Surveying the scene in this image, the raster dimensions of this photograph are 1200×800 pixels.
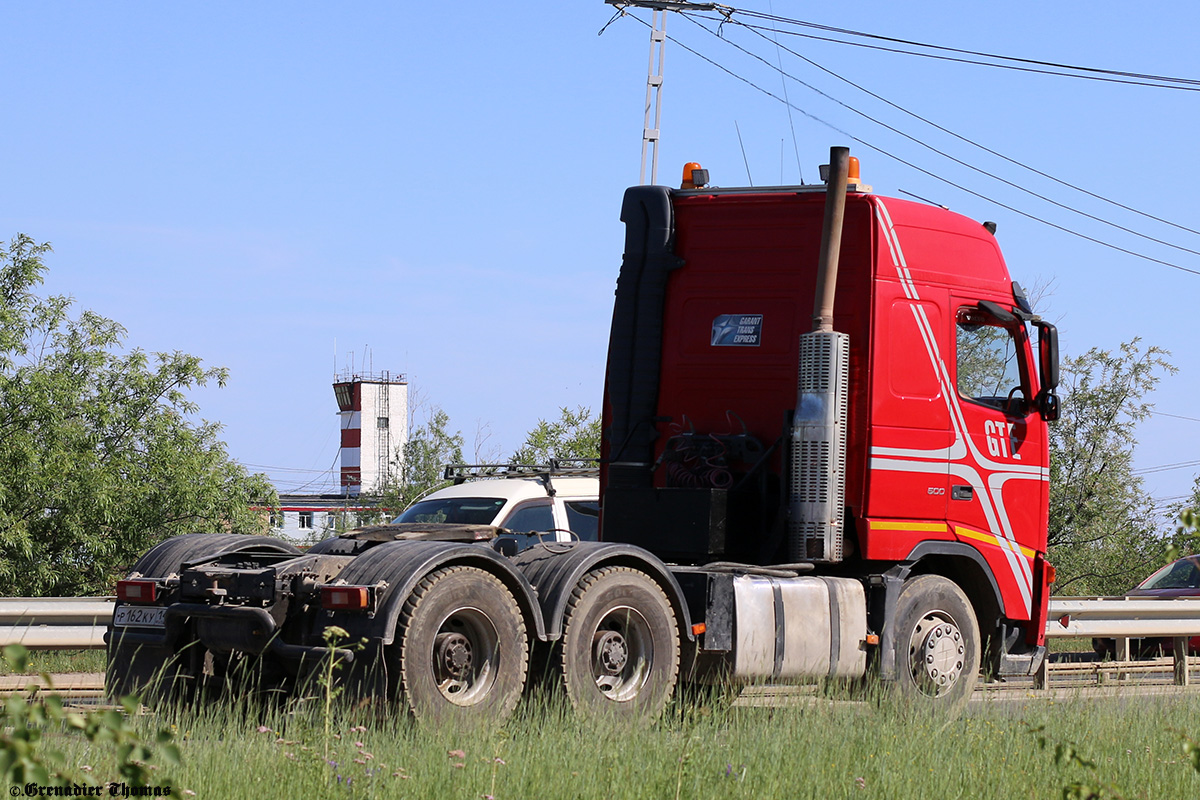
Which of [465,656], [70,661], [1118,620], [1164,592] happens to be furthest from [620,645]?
[1164,592]

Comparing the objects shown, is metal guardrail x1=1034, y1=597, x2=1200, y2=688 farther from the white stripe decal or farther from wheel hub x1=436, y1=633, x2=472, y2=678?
wheel hub x1=436, y1=633, x2=472, y2=678

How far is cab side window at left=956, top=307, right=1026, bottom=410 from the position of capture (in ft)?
32.9

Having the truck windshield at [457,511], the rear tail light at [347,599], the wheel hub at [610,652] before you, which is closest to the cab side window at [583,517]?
the truck windshield at [457,511]

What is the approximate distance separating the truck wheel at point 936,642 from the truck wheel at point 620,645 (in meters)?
2.00

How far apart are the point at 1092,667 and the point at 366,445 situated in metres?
90.9

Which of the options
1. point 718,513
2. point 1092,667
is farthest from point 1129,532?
point 718,513

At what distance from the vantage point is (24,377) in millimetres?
21328

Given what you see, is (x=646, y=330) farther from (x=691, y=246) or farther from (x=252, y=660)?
(x=252, y=660)

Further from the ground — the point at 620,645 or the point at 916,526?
the point at 916,526

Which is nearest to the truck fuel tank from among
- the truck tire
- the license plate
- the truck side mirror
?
the truck side mirror

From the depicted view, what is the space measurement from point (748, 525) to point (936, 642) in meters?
1.55

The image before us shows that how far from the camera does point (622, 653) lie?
8117mm

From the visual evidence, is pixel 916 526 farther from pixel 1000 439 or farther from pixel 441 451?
pixel 441 451

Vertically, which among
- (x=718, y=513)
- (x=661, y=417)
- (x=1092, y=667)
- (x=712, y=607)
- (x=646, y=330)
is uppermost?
(x=646, y=330)
